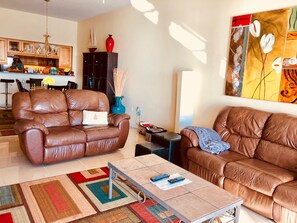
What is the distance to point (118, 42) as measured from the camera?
20.5 feet

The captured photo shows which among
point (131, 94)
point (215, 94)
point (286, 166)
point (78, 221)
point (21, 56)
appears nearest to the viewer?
point (78, 221)

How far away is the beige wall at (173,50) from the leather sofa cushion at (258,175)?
940 millimetres

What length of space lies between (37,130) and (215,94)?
108 inches

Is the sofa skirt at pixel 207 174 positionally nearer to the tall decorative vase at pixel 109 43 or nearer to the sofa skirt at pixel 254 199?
the sofa skirt at pixel 254 199

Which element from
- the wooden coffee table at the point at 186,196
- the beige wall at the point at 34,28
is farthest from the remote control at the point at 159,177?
the beige wall at the point at 34,28

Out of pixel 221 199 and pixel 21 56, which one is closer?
pixel 221 199

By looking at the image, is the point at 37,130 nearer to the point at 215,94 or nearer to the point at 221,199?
the point at 221,199

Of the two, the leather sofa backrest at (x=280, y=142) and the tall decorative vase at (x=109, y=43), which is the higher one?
the tall decorative vase at (x=109, y=43)

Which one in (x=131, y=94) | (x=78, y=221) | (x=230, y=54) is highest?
(x=230, y=54)

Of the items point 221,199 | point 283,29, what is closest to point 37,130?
point 221,199

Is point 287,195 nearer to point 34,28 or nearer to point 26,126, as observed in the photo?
point 26,126

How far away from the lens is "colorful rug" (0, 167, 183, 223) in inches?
89.1

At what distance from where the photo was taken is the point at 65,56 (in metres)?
8.27

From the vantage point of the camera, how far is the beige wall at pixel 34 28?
7.16 metres
